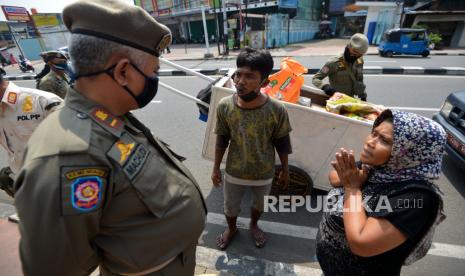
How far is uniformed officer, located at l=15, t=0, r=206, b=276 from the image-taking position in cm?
72

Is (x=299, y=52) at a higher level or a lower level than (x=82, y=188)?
lower

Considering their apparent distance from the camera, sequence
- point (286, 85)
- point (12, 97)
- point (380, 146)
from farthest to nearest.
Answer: point (286, 85) → point (12, 97) → point (380, 146)

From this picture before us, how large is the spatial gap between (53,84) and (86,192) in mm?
3349

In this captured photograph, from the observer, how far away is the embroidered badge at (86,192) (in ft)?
2.39

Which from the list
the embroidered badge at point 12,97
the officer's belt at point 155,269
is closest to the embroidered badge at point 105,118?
the officer's belt at point 155,269

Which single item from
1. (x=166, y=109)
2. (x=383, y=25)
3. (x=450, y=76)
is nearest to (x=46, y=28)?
(x=166, y=109)

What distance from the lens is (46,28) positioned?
89.9ft

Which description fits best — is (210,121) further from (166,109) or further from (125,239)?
(166,109)

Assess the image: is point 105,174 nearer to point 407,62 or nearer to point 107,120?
point 107,120

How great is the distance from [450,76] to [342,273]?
980 centimetres

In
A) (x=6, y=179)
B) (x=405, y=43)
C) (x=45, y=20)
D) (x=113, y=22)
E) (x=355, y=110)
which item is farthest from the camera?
(x=45, y=20)

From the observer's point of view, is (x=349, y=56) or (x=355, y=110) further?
(x=349, y=56)

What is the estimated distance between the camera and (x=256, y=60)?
1699mm

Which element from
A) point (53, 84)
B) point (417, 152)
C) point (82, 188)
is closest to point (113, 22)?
point (82, 188)
